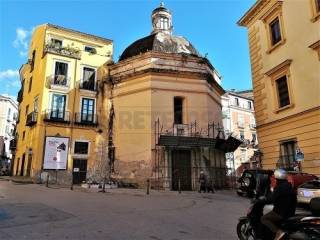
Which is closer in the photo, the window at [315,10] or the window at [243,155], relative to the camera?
the window at [315,10]

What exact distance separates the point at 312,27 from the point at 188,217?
10.6m

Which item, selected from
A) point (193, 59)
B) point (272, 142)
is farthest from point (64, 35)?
point (272, 142)

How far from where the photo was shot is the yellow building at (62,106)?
26031 millimetres

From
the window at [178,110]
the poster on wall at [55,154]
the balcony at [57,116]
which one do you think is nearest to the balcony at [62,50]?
the balcony at [57,116]

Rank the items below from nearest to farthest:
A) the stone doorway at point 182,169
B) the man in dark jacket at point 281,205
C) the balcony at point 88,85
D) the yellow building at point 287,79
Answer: the man in dark jacket at point 281,205 → the yellow building at point 287,79 → the stone doorway at point 182,169 → the balcony at point 88,85

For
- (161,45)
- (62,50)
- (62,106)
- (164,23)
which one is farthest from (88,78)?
(164,23)

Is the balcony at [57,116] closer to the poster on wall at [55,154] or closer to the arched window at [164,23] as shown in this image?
the poster on wall at [55,154]

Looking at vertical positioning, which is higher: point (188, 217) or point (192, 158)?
point (192, 158)

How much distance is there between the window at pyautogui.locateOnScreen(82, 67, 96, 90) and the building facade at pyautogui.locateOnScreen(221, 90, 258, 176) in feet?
82.2

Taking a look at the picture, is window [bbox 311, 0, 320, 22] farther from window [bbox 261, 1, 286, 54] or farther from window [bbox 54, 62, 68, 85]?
window [bbox 54, 62, 68, 85]

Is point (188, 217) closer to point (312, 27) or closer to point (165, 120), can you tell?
point (312, 27)

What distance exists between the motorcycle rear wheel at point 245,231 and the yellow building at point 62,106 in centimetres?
2134

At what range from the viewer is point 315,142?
540 inches

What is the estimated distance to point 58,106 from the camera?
27.3m
